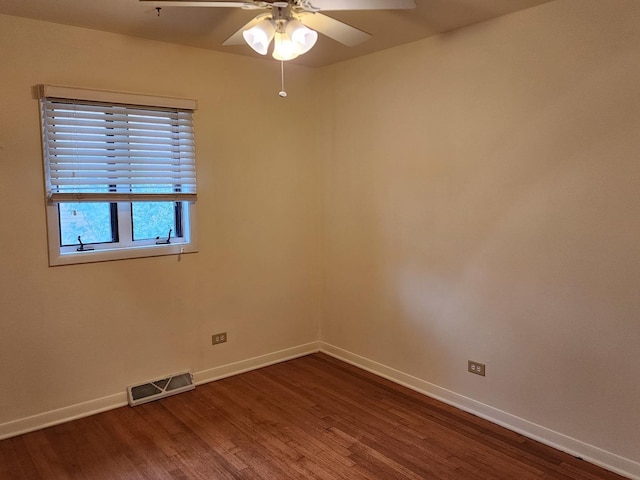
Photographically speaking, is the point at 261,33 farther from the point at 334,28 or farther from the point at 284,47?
the point at 334,28

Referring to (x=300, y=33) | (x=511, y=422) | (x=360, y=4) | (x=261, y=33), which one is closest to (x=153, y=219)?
(x=261, y=33)

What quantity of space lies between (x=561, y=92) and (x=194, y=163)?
96.5 inches

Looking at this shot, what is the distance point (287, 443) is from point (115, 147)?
7.28ft

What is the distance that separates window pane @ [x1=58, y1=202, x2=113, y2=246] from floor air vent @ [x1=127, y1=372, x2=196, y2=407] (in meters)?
1.09

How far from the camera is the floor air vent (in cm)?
328

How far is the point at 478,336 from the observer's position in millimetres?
3070

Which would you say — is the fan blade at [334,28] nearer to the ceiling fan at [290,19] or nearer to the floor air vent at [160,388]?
the ceiling fan at [290,19]

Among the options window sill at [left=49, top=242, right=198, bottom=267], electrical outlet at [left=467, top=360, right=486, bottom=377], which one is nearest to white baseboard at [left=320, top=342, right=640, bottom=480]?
electrical outlet at [left=467, top=360, right=486, bottom=377]

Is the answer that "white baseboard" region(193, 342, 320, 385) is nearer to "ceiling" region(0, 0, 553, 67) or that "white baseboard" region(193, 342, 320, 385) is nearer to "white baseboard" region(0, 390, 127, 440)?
"white baseboard" region(0, 390, 127, 440)

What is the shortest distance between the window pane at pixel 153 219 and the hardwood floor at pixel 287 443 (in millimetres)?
1207

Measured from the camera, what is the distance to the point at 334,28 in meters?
2.29

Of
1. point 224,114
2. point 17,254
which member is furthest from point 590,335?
point 17,254

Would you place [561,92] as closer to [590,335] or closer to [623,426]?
[590,335]

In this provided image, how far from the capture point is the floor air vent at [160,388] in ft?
10.8
